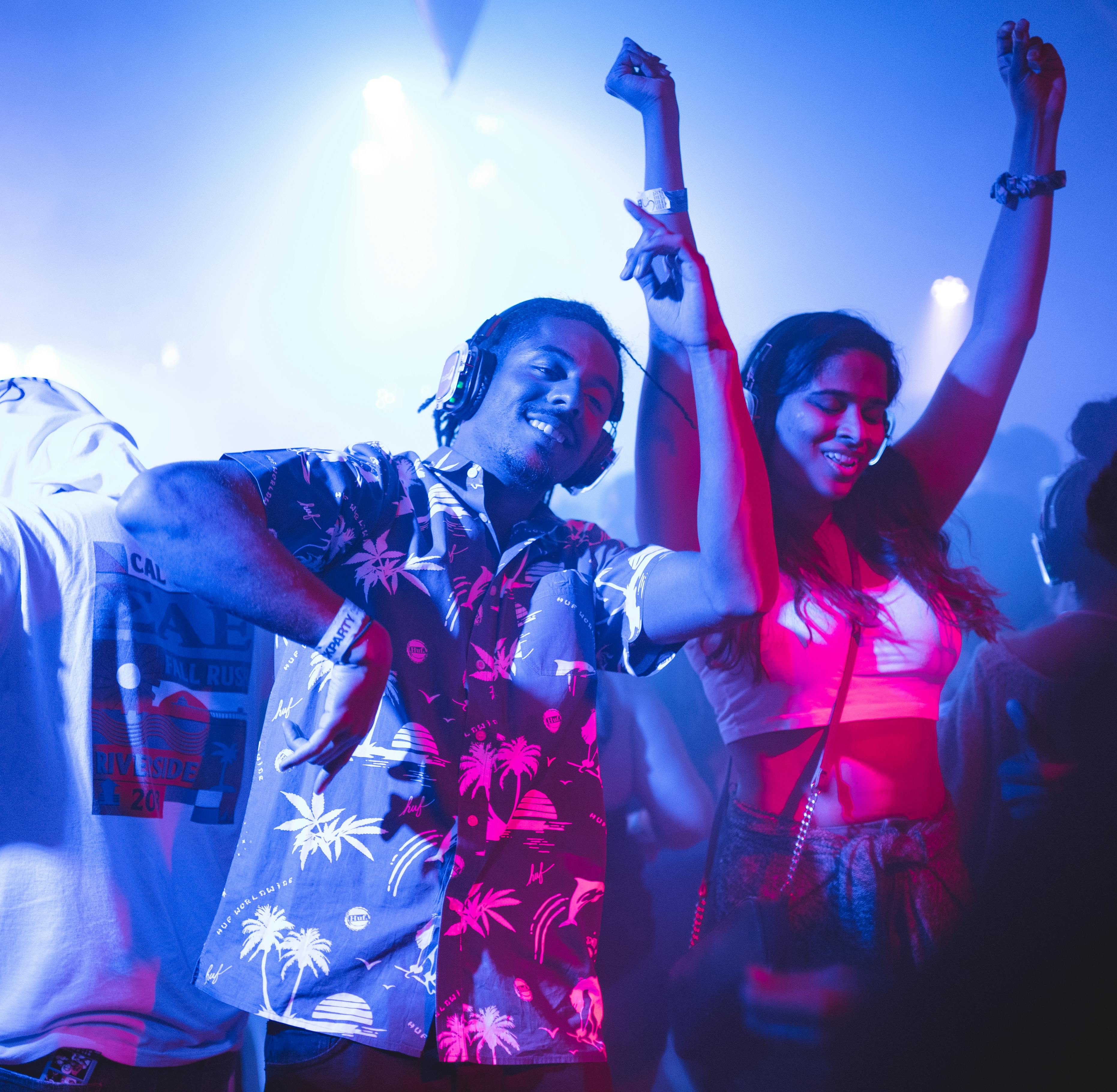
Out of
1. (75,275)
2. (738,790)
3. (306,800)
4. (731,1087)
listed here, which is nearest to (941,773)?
(738,790)

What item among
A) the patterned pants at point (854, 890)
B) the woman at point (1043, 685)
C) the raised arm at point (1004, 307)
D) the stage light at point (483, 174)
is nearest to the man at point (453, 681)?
the patterned pants at point (854, 890)

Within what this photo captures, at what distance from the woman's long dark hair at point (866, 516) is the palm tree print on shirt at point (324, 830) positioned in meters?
0.95

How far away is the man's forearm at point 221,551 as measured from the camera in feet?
3.20

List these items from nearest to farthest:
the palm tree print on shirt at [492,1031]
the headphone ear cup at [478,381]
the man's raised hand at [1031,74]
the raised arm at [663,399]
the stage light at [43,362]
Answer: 1. the palm tree print on shirt at [492,1031]
2. the headphone ear cup at [478,381]
3. the raised arm at [663,399]
4. the stage light at [43,362]
5. the man's raised hand at [1031,74]

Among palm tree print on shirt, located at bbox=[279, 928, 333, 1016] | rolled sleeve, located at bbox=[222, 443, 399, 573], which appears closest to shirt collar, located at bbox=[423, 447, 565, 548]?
rolled sleeve, located at bbox=[222, 443, 399, 573]

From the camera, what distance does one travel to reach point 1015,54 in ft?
5.84

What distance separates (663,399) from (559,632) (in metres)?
0.58

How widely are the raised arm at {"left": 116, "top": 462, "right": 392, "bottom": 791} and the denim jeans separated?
370 millimetres

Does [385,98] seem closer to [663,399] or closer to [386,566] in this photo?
[663,399]

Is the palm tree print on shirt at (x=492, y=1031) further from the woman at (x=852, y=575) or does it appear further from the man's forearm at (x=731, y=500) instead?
the man's forearm at (x=731, y=500)

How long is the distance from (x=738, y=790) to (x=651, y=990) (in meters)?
0.42

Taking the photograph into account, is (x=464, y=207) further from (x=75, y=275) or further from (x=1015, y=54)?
(x=1015, y=54)

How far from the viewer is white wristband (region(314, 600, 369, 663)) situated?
3.26ft

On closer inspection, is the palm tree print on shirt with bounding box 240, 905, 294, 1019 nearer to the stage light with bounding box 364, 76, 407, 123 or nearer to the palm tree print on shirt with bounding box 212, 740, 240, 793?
the palm tree print on shirt with bounding box 212, 740, 240, 793
